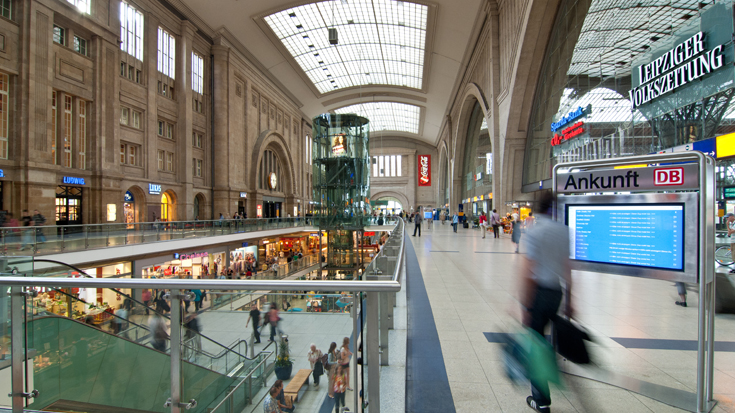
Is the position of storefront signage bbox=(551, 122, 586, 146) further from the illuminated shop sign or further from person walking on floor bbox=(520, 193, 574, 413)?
person walking on floor bbox=(520, 193, 574, 413)

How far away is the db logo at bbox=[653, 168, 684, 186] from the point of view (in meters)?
2.77

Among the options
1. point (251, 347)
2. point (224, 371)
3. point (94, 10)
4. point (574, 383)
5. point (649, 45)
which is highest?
point (94, 10)

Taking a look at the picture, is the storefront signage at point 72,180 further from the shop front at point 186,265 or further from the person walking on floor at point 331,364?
the person walking on floor at point 331,364

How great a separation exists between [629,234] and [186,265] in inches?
738

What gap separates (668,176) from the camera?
9.38 feet

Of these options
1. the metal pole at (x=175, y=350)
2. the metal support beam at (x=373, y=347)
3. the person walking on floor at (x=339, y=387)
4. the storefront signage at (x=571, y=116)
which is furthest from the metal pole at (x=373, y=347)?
the storefront signage at (x=571, y=116)

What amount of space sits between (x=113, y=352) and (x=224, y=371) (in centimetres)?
65

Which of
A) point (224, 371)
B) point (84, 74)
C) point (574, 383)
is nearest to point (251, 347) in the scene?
point (224, 371)

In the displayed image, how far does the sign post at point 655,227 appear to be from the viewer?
98.6 inches

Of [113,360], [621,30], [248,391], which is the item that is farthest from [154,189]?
[621,30]

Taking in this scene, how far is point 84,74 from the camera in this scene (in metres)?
17.7

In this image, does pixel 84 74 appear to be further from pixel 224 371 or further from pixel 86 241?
pixel 224 371

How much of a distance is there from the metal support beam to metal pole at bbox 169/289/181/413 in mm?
960

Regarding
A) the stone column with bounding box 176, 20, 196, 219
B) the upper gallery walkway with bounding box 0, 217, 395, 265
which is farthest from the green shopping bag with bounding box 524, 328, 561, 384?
the stone column with bounding box 176, 20, 196, 219
